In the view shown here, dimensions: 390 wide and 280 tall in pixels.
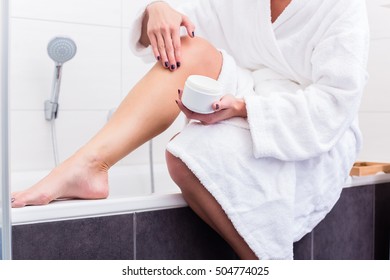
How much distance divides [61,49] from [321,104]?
0.89 m

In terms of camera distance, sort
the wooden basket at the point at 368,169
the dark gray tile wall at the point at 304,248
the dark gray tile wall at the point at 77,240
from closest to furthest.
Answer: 1. the dark gray tile wall at the point at 77,240
2. the dark gray tile wall at the point at 304,248
3. the wooden basket at the point at 368,169

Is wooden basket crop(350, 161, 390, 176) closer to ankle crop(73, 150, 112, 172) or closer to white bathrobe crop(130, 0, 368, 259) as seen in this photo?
white bathrobe crop(130, 0, 368, 259)

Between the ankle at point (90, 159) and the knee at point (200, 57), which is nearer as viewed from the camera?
the ankle at point (90, 159)

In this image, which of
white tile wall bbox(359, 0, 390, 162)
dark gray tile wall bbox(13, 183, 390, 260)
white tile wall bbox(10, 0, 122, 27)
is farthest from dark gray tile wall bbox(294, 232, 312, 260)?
white tile wall bbox(10, 0, 122, 27)

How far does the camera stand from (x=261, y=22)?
1.27 meters

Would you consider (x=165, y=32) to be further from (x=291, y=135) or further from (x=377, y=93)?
(x=377, y=93)

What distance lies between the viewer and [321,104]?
3.49 ft

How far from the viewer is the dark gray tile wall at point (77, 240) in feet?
2.90

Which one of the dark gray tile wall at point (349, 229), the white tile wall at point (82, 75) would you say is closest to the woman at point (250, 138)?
the dark gray tile wall at point (349, 229)

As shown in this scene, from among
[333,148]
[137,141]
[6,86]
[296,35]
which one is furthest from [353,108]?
[6,86]

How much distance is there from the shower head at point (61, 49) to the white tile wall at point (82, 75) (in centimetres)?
12

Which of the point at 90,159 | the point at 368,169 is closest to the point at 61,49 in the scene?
the point at 90,159

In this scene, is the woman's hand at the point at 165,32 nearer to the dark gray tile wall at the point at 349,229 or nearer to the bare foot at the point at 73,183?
the bare foot at the point at 73,183
